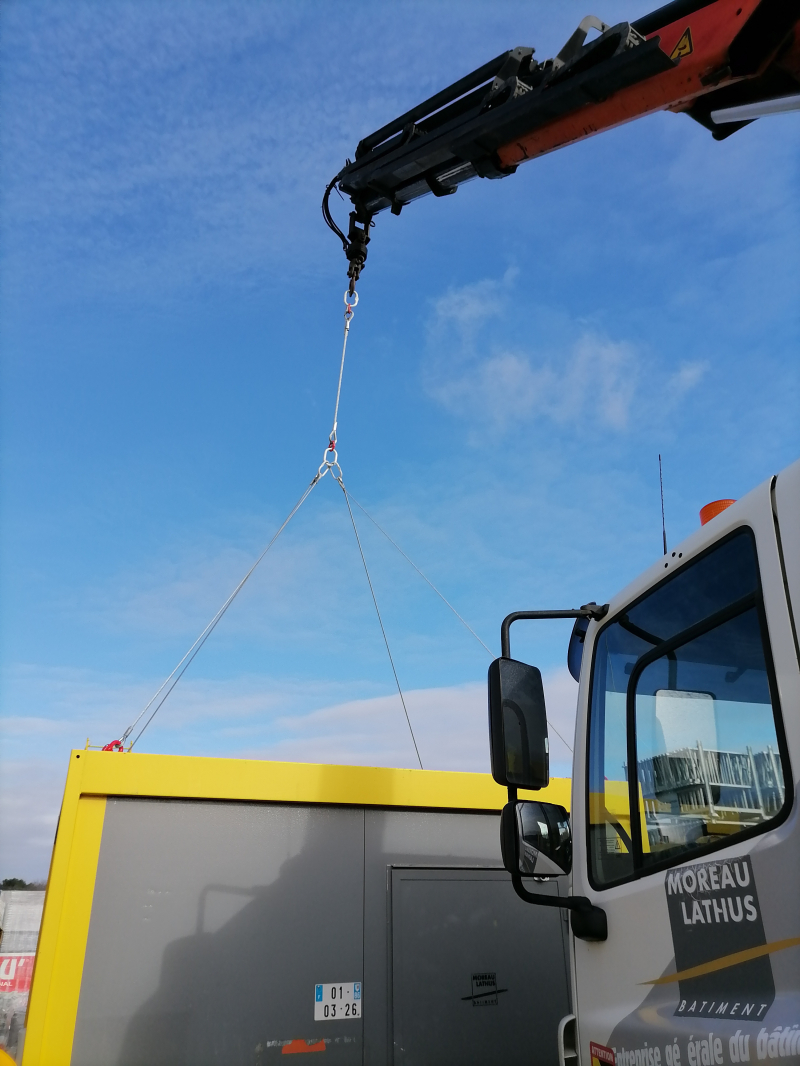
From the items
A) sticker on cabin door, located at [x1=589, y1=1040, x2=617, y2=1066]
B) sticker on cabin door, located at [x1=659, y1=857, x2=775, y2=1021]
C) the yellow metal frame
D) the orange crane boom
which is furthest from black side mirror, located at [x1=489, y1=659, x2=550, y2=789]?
the orange crane boom

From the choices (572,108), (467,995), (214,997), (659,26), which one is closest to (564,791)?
(467,995)

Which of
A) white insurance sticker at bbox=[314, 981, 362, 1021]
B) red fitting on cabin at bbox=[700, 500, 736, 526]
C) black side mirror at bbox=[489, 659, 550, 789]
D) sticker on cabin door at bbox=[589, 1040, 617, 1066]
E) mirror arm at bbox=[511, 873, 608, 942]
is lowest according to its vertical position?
sticker on cabin door at bbox=[589, 1040, 617, 1066]

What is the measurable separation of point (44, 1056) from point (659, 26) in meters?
4.85

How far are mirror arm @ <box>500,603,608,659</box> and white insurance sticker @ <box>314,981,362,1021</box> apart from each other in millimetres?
2024

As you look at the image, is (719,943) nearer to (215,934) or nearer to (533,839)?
(533,839)

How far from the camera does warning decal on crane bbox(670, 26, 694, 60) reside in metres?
3.20

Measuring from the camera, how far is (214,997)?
346 cm

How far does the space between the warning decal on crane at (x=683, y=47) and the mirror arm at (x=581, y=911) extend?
10.1 feet

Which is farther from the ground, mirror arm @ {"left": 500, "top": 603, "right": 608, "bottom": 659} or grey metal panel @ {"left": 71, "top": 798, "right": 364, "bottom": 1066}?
mirror arm @ {"left": 500, "top": 603, "right": 608, "bottom": 659}

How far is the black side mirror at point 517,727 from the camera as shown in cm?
234

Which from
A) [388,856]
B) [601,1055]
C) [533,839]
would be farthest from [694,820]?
[388,856]

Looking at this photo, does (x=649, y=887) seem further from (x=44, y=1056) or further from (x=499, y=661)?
(x=44, y=1056)

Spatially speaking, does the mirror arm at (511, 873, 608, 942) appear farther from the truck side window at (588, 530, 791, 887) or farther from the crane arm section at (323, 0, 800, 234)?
the crane arm section at (323, 0, 800, 234)

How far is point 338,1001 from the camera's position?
3594 millimetres
